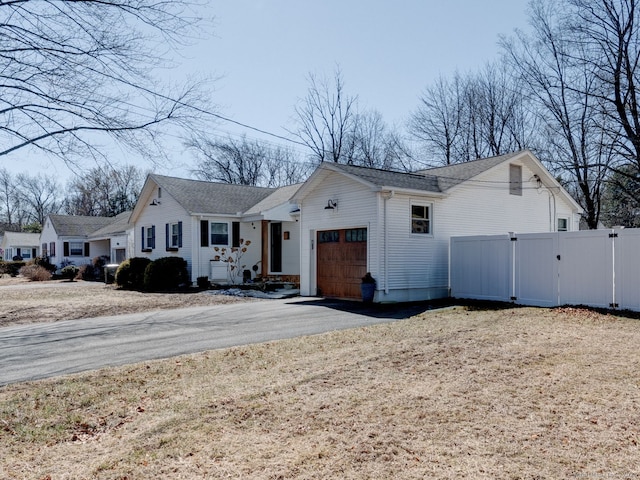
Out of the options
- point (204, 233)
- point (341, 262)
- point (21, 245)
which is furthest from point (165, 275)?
point (21, 245)

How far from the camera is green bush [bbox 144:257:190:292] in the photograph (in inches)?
796

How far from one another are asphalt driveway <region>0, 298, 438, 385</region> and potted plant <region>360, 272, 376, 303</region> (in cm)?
45

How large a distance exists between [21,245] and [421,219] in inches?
1917

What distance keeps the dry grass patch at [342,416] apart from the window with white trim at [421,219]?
744 cm

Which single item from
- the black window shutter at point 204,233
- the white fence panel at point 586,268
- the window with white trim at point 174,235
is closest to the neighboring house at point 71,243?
the window with white trim at point 174,235

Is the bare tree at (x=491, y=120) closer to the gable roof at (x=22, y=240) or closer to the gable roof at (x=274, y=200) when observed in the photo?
the gable roof at (x=274, y=200)

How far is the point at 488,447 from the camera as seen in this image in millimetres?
3873

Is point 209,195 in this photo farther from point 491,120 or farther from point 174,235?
point 491,120

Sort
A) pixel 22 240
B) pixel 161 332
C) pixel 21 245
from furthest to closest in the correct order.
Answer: pixel 22 240
pixel 21 245
pixel 161 332

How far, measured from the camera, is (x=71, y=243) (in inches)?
1459

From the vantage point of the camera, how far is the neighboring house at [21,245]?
50.9 metres

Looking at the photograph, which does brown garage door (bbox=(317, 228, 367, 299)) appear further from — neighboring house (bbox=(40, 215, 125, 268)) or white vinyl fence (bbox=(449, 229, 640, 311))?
neighboring house (bbox=(40, 215, 125, 268))

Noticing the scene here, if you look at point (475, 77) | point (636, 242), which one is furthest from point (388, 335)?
point (475, 77)

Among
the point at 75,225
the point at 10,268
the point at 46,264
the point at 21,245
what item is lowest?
the point at 10,268
